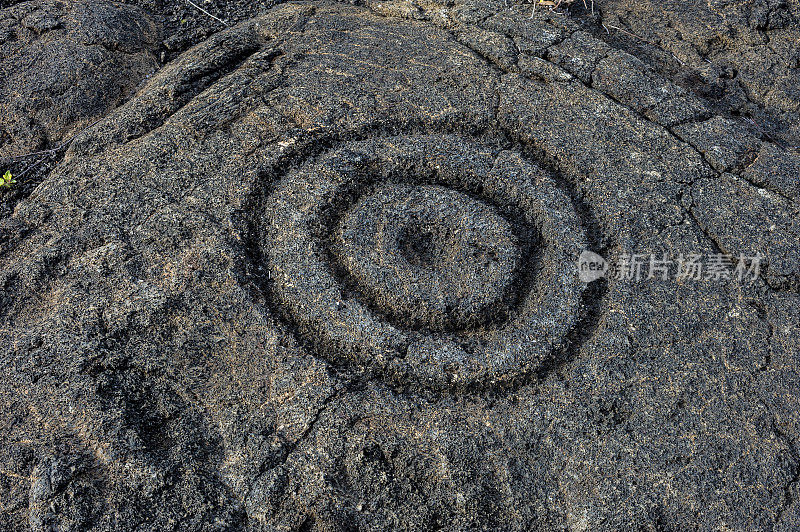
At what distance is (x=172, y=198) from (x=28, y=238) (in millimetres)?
651

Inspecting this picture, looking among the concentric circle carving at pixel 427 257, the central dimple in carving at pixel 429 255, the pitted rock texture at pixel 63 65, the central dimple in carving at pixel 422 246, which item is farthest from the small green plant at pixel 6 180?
the central dimple in carving at pixel 422 246

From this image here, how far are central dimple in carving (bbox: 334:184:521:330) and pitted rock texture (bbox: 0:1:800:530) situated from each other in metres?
0.01

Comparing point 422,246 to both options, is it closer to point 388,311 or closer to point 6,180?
point 388,311

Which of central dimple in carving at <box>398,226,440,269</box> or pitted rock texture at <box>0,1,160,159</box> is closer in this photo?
central dimple in carving at <box>398,226,440,269</box>

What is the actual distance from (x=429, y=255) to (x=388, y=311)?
35 cm

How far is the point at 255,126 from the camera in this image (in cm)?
319

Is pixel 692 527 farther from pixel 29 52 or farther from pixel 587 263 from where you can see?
pixel 29 52

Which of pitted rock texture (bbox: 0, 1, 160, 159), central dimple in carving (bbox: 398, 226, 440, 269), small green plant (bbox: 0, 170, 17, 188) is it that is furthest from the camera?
pitted rock texture (bbox: 0, 1, 160, 159)

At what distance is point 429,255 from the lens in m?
2.80

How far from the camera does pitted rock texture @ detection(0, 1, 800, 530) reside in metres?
2.18

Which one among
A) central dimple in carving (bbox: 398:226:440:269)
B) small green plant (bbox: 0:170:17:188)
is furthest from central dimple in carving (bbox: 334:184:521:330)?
small green plant (bbox: 0:170:17:188)

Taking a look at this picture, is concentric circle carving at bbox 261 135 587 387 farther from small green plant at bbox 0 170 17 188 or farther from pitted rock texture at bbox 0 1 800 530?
small green plant at bbox 0 170 17 188

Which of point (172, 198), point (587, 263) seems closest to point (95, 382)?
point (172, 198)

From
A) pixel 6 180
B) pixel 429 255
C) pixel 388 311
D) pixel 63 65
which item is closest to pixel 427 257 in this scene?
pixel 429 255
